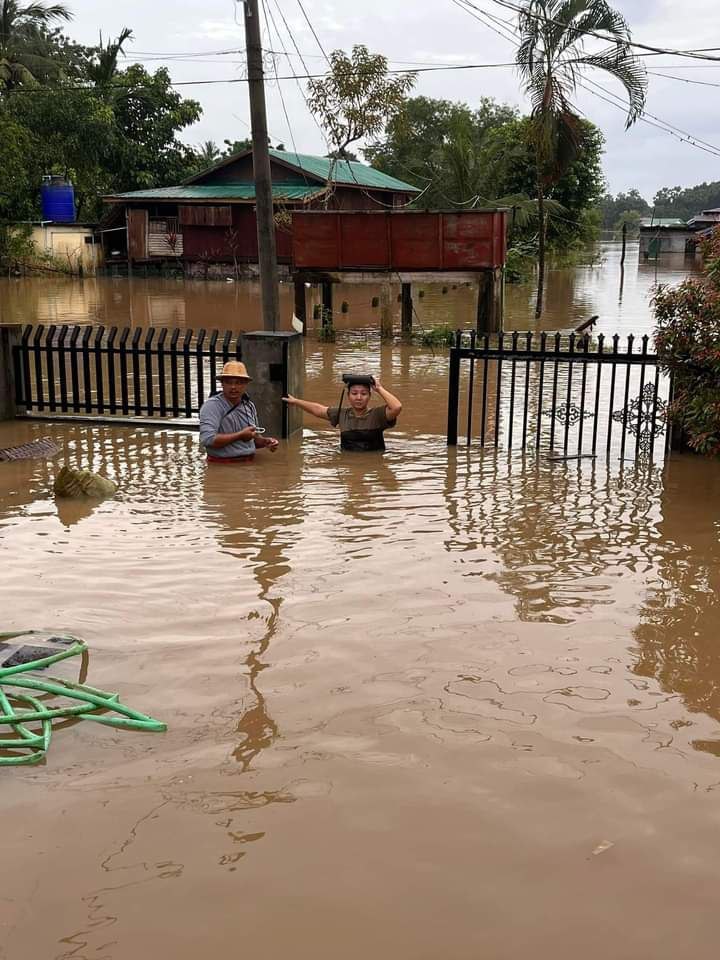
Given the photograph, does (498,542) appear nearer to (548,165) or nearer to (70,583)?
(70,583)

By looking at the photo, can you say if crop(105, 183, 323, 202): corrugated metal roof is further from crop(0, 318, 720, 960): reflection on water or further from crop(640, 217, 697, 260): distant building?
crop(640, 217, 697, 260): distant building

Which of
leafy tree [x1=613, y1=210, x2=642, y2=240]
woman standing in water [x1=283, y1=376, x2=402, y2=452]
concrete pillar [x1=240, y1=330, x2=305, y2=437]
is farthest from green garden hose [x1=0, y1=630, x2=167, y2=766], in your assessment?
leafy tree [x1=613, y1=210, x2=642, y2=240]

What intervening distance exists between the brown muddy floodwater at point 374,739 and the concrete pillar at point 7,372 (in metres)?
4.65

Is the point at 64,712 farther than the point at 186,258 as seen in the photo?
No

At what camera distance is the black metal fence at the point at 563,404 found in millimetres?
10078

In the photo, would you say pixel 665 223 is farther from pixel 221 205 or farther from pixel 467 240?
pixel 467 240

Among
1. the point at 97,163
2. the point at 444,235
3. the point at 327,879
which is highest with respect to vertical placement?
the point at 97,163

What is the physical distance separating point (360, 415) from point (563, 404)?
443cm

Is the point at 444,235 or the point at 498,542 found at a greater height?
the point at 444,235

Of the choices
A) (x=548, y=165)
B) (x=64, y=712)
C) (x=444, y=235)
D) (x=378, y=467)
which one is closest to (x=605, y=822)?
(x=64, y=712)

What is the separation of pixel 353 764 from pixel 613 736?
46.7 inches

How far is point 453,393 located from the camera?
10.9 meters

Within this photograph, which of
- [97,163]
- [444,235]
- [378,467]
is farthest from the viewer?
[97,163]

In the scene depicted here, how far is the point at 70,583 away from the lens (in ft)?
20.6
